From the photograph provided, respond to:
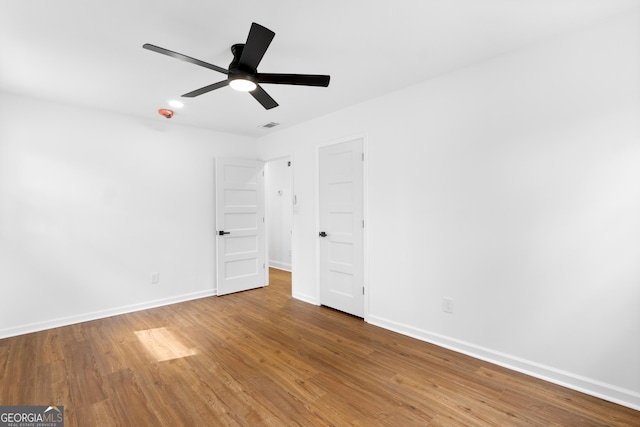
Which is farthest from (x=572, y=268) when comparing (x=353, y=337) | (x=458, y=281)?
(x=353, y=337)

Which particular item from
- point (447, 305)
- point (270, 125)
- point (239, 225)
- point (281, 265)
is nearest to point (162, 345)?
point (239, 225)

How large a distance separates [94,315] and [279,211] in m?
3.89

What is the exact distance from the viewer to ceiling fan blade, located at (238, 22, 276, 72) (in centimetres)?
166

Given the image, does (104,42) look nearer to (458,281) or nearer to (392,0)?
(392,0)

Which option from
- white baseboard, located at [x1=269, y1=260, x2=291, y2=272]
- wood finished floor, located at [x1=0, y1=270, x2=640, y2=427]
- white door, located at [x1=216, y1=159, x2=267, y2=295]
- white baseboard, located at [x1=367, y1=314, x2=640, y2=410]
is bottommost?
wood finished floor, located at [x1=0, y1=270, x2=640, y2=427]

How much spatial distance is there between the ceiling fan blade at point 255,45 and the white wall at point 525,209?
175cm

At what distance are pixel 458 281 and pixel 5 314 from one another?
15.6 ft

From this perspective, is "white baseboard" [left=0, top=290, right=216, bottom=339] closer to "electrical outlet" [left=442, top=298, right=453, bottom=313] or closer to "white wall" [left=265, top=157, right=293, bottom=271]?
"white wall" [left=265, top=157, right=293, bottom=271]

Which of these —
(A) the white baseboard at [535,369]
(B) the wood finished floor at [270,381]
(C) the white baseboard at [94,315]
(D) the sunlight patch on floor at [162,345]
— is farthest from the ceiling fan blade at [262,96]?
(C) the white baseboard at [94,315]

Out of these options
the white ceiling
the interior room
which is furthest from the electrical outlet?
the white ceiling

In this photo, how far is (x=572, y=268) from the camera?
2.14 m

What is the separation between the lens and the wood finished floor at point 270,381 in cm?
187

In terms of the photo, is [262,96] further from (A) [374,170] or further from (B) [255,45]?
(A) [374,170]

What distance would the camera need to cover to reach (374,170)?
3363mm
